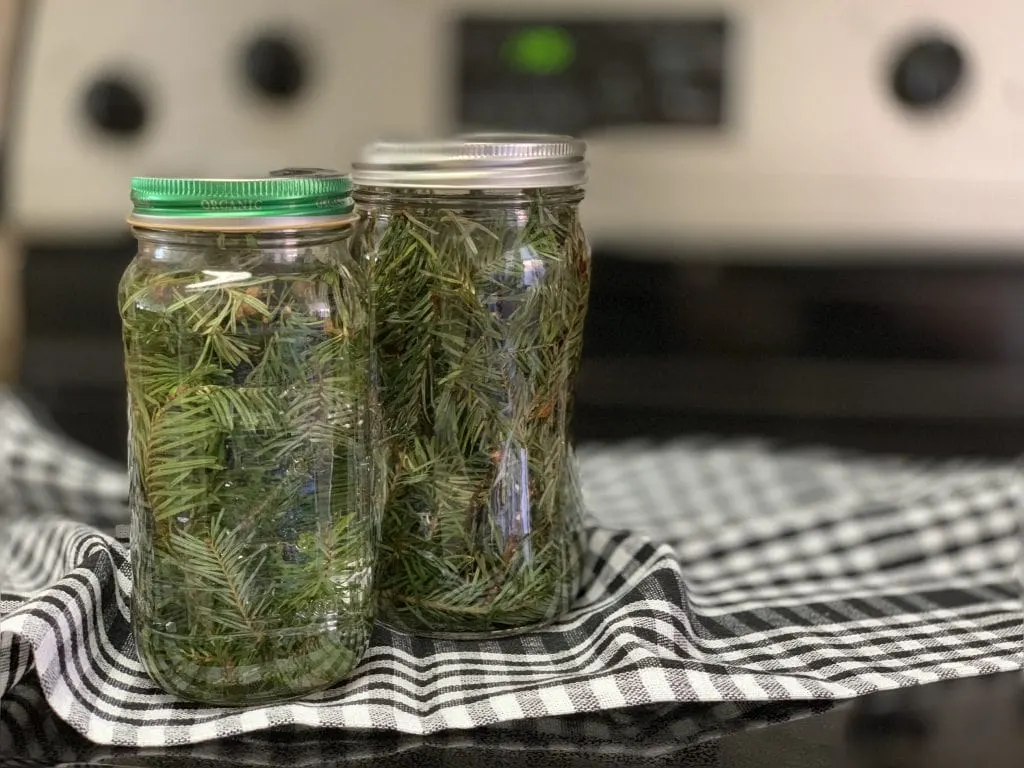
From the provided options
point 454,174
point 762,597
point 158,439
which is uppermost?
point 454,174

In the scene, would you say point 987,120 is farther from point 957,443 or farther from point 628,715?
point 628,715

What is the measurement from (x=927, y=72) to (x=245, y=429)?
2.12ft

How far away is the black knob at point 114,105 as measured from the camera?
2.94 feet

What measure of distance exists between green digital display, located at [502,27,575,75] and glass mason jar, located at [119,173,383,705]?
16.5 inches

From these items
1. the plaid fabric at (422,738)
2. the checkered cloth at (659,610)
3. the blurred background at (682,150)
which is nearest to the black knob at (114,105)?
the blurred background at (682,150)

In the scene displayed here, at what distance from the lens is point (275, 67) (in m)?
0.89

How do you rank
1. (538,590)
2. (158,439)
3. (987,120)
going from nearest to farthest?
(158,439) < (538,590) < (987,120)

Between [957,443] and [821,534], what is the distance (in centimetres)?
28

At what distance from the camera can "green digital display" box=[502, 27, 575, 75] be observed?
860 millimetres

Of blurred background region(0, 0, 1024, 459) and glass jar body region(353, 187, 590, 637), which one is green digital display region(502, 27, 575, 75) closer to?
blurred background region(0, 0, 1024, 459)

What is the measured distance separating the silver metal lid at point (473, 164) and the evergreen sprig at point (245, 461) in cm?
7

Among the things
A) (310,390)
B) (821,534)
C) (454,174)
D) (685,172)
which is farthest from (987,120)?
(310,390)

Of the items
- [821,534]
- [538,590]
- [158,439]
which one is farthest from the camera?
[821,534]

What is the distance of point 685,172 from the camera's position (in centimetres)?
87
